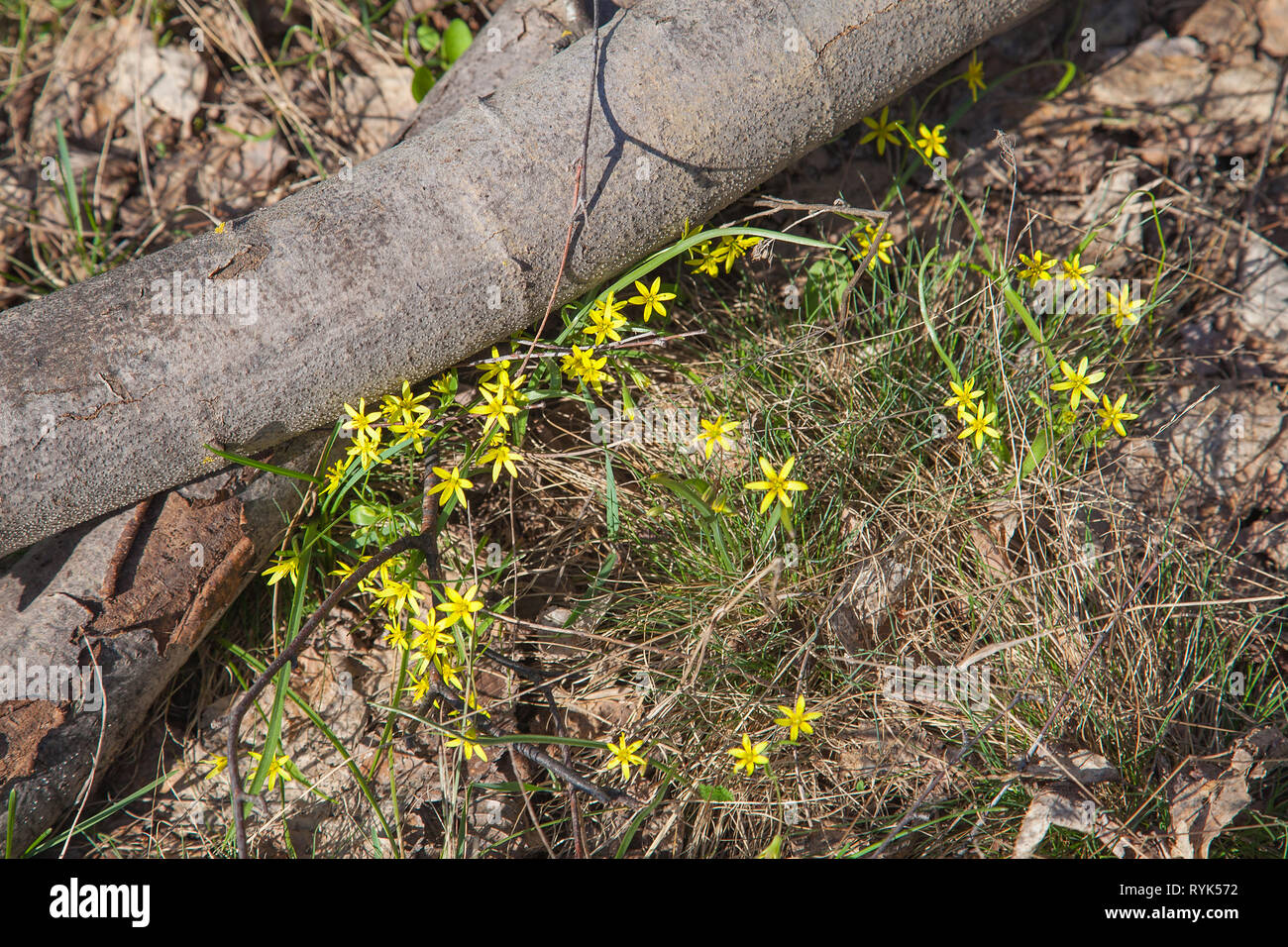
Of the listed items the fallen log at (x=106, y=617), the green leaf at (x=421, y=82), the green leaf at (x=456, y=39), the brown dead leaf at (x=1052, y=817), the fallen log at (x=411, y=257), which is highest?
the green leaf at (x=456, y=39)

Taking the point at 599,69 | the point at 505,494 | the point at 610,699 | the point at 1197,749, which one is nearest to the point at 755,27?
the point at 599,69

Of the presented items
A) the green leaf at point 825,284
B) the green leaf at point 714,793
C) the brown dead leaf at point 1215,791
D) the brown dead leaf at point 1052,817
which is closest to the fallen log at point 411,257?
the green leaf at point 825,284

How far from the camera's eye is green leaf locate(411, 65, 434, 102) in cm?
283

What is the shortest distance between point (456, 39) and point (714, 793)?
9.15ft

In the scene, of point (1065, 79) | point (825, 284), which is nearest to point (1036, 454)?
point (825, 284)

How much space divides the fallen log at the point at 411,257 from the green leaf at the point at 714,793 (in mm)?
1397

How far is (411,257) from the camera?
202cm

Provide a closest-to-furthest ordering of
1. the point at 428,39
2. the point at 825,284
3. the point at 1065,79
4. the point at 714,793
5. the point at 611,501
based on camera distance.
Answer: the point at 714,793 → the point at 611,501 → the point at 825,284 → the point at 1065,79 → the point at 428,39

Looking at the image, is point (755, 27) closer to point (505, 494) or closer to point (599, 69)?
point (599, 69)

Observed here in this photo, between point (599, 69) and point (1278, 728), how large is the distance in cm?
263

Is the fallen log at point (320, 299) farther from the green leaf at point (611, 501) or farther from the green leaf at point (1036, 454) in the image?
the green leaf at point (1036, 454)

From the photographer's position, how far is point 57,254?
115 inches

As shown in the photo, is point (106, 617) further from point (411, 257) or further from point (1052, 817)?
point (1052, 817)

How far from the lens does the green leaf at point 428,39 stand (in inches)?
119
